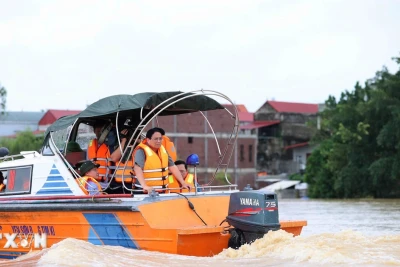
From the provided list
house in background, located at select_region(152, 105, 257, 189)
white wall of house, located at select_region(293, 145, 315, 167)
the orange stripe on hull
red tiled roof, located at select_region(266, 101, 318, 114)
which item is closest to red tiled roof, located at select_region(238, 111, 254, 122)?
red tiled roof, located at select_region(266, 101, 318, 114)

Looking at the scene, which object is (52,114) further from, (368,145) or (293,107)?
(368,145)

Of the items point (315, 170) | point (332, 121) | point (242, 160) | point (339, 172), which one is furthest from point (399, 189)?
point (242, 160)

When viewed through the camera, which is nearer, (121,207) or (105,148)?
(121,207)

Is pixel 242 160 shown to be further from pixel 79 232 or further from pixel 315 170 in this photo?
pixel 79 232

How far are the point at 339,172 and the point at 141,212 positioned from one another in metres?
35.7

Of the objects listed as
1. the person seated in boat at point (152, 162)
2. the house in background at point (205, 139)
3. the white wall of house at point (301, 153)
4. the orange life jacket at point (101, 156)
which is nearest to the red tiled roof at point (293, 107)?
the white wall of house at point (301, 153)

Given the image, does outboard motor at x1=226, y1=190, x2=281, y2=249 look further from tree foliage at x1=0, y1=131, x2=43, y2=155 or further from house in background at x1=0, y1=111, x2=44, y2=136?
house in background at x1=0, y1=111, x2=44, y2=136

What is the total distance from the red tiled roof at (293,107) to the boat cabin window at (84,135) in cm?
6115

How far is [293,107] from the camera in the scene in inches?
3004

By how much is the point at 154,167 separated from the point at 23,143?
48444 millimetres

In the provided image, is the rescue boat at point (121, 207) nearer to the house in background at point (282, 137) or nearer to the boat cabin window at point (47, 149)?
the boat cabin window at point (47, 149)

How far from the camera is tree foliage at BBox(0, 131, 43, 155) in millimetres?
56438

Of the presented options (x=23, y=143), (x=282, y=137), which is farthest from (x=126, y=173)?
(x=282, y=137)

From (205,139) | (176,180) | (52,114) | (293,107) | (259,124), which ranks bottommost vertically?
(176,180)
